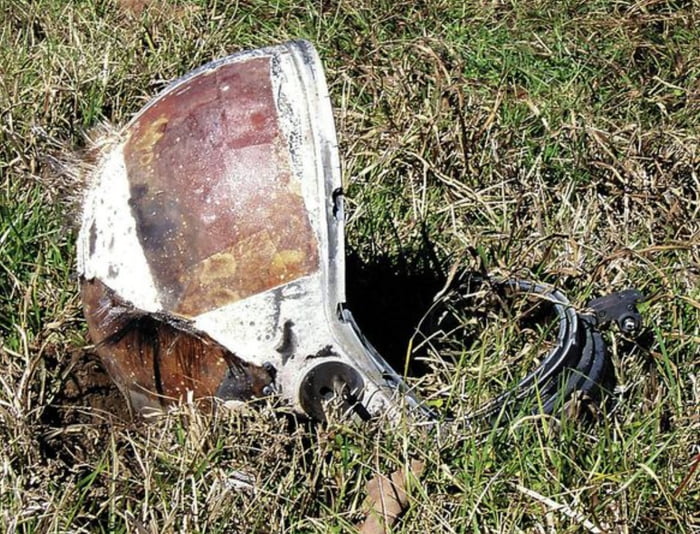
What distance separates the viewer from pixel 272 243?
2.69 m

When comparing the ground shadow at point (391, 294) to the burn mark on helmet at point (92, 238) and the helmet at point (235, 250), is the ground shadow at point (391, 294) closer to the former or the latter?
the helmet at point (235, 250)

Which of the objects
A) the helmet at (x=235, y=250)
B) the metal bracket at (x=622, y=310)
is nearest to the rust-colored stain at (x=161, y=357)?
the helmet at (x=235, y=250)

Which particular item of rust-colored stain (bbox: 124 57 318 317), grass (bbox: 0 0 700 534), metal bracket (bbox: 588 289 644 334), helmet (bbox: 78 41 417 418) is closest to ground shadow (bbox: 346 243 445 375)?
grass (bbox: 0 0 700 534)

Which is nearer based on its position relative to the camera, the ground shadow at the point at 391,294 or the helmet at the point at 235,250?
the helmet at the point at 235,250

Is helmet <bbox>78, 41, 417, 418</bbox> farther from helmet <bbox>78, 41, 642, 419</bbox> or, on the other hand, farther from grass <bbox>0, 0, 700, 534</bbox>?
grass <bbox>0, 0, 700, 534</bbox>

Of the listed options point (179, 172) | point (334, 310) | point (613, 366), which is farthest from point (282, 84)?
point (613, 366)

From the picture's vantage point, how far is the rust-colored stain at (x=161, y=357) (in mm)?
2785

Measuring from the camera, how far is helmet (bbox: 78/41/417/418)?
8.82 ft

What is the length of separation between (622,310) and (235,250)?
3.75 ft

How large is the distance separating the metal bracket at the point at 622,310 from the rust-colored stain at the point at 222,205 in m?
0.96

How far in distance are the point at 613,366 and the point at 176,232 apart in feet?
3.97

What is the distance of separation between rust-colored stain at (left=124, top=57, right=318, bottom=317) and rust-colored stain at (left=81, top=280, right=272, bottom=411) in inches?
3.2

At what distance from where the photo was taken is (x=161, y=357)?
283cm

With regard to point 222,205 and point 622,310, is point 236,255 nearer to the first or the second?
point 222,205
